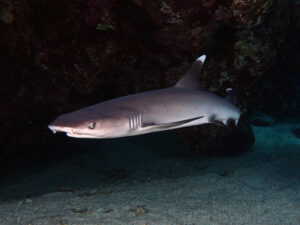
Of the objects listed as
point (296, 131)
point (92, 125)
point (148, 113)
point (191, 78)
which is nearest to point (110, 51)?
point (191, 78)

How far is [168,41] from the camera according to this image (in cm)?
566

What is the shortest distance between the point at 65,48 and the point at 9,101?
5.76ft

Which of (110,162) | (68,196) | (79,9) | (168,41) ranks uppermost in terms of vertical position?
(79,9)

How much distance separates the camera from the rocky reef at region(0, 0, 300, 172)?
502 centimetres

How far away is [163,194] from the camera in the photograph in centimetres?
463

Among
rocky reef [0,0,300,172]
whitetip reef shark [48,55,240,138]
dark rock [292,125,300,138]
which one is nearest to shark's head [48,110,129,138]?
whitetip reef shark [48,55,240,138]

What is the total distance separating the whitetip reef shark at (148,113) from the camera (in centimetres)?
270

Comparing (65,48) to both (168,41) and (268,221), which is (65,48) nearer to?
(168,41)

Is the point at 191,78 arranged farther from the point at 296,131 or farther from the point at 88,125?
the point at 296,131

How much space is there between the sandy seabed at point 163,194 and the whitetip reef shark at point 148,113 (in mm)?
1440

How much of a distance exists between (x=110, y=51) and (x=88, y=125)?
3505mm

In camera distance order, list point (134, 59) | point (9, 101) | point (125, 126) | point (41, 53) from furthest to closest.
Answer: point (134, 59) → point (41, 53) → point (9, 101) → point (125, 126)

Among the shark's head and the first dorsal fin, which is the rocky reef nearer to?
the first dorsal fin

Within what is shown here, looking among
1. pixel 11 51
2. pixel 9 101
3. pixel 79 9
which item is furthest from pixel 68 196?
pixel 79 9
